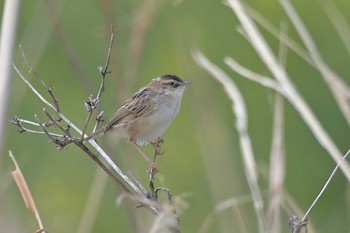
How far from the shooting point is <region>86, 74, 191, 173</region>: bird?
358cm

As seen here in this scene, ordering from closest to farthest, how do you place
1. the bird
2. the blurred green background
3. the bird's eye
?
the bird, the bird's eye, the blurred green background

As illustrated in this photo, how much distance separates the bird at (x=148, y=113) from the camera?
11.8 feet

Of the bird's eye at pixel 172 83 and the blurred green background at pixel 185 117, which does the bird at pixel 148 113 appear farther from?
the blurred green background at pixel 185 117

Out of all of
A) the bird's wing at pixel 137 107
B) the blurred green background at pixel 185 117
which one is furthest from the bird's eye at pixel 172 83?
the blurred green background at pixel 185 117

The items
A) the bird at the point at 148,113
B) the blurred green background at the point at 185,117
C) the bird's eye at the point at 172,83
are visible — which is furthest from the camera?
the blurred green background at the point at 185,117

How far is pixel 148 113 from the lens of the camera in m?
3.74

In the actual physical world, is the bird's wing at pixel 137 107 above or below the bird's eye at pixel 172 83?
below

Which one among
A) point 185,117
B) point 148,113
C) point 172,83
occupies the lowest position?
→ point 148,113

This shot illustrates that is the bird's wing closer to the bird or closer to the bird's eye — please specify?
the bird

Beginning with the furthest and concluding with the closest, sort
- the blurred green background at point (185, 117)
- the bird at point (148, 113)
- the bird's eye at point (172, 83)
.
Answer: the blurred green background at point (185, 117) < the bird's eye at point (172, 83) < the bird at point (148, 113)

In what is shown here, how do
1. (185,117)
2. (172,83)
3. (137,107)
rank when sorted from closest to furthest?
1. (137,107)
2. (172,83)
3. (185,117)

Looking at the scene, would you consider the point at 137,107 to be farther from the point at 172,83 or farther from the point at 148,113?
the point at 172,83

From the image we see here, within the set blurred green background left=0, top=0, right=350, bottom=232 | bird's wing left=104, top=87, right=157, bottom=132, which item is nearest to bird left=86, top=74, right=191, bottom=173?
bird's wing left=104, top=87, right=157, bottom=132

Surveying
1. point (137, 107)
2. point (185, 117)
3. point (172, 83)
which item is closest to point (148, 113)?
point (137, 107)
